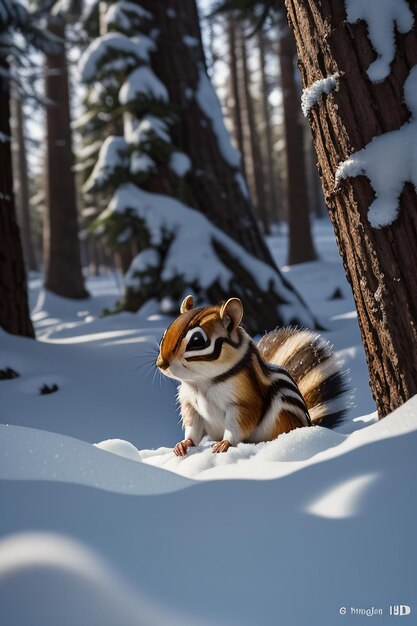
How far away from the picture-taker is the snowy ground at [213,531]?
4.93 feet

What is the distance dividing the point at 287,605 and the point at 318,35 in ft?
6.89

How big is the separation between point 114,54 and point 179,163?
1.52 meters

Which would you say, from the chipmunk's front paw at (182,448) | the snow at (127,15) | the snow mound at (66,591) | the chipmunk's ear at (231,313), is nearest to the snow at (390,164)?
the chipmunk's ear at (231,313)

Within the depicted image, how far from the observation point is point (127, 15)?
760cm

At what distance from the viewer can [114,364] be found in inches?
207

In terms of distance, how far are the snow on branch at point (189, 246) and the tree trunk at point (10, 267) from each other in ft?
5.92

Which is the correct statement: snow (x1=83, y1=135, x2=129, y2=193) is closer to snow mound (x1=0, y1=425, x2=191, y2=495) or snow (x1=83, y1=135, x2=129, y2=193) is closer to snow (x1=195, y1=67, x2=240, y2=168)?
snow (x1=195, y1=67, x2=240, y2=168)

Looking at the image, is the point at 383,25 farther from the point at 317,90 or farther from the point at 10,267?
the point at 10,267

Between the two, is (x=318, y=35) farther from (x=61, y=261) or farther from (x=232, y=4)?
(x=61, y=261)

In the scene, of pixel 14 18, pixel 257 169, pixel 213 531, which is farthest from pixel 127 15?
pixel 257 169

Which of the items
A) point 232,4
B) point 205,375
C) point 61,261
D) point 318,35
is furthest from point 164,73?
point 61,261

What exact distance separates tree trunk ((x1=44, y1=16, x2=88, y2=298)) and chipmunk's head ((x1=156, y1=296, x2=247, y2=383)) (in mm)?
12487

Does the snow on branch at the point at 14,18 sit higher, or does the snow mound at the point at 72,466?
the snow on branch at the point at 14,18

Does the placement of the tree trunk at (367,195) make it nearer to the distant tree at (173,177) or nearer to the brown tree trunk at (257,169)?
the distant tree at (173,177)
